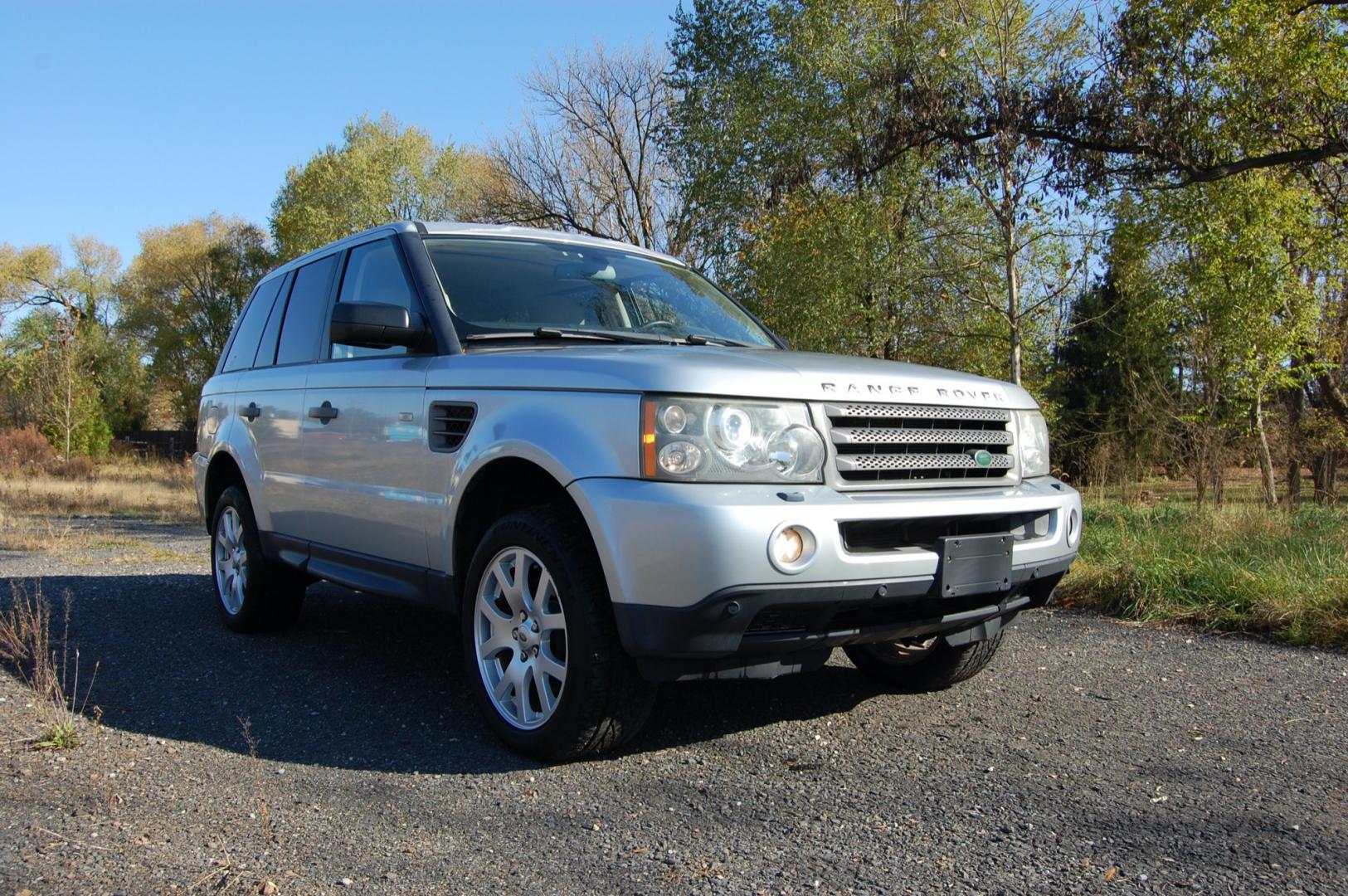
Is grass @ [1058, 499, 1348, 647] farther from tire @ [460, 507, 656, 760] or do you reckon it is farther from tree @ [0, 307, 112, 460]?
tree @ [0, 307, 112, 460]

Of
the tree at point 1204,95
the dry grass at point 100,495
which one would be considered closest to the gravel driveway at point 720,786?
the tree at point 1204,95

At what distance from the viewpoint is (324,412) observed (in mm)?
4633

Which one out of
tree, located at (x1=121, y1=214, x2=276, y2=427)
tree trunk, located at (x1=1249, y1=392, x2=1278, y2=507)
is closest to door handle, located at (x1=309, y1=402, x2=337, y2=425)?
tree trunk, located at (x1=1249, y1=392, x2=1278, y2=507)

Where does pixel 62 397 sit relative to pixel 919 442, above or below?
above

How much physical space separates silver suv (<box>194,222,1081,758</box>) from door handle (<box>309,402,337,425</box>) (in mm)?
15

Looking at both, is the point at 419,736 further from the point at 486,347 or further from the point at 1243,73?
the point at 1243,73

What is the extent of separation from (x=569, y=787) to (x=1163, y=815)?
5.78ft

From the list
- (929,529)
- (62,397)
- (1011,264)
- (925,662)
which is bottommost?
(925,662)

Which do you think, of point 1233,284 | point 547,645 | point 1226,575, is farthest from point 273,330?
point 1233,284

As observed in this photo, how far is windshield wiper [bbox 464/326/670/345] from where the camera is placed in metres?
4.00

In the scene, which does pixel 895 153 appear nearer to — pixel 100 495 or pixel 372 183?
pixel 100 495

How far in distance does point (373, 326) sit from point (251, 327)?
104 inches

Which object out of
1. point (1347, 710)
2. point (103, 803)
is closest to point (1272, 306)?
point (1347, 710)

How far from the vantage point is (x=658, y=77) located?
1184 inches
